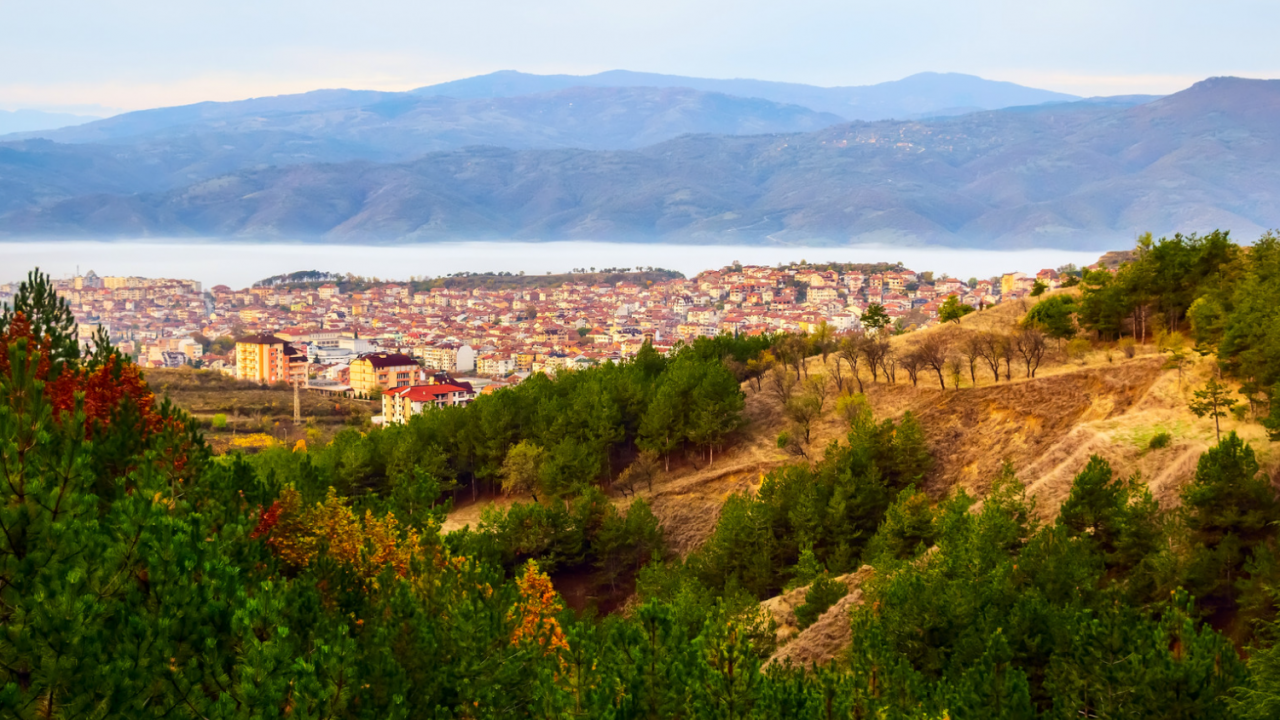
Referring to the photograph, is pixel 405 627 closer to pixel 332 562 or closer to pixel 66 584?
pixel 332 562

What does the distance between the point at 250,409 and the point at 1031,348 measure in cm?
5619

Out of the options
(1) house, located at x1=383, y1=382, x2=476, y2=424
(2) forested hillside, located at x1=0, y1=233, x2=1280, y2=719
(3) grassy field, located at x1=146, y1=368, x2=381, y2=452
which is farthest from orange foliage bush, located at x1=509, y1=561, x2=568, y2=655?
(1) house, located at x1=383, y1=382, x2=476, y2=424

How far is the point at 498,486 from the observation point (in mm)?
34188

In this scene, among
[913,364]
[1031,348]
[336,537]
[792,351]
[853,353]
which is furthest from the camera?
[792,351]

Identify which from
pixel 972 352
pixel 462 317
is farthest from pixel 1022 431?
pixel 462 317

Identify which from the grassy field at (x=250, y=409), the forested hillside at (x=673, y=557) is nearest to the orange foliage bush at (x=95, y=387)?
the forested hillside at (x=673, y=557)

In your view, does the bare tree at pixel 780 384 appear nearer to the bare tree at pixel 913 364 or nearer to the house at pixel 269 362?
the bare tree at pixel 913 364

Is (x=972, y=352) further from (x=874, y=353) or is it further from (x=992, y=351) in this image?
(x=874, y=353)

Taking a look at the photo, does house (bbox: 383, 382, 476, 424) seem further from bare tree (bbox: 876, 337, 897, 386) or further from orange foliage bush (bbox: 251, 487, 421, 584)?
orange foliage bush (bbox: 251, 487, 421, 584)

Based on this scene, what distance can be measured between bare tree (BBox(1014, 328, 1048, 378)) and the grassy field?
36421mm

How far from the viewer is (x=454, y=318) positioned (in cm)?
14525

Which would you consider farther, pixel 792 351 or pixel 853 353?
pixel 792 351

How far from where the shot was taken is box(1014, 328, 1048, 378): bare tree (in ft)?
97.0

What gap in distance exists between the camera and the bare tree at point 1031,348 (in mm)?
29578
